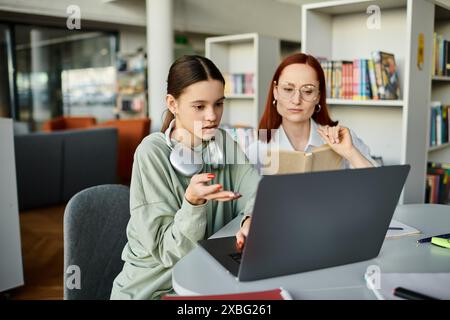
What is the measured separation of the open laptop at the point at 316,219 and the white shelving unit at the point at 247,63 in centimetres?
303

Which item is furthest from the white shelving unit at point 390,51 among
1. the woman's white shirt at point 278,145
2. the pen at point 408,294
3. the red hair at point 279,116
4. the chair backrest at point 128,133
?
the chair backrest at point 128,133

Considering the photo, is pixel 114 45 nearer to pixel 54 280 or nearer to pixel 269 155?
pixel 54 280

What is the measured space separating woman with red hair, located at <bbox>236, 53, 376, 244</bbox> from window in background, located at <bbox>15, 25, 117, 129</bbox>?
16.3 feet

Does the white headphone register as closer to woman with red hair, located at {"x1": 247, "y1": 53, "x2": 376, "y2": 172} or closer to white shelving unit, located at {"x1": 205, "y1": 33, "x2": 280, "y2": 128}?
woman with red hair, located at {"x1": 247, "y1": 53, "x2": 376, "y2": 172}

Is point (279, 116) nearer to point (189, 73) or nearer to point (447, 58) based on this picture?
point (189, 73)

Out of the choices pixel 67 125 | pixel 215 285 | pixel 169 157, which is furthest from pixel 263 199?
pixel 67 125

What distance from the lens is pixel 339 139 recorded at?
49.2 inches

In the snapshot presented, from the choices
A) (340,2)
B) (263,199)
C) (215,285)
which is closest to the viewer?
(263,199)

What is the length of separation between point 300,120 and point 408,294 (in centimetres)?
71

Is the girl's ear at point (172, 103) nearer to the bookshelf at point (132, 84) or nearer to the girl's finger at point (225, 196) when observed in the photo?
the girl's finger at point (225, 196)

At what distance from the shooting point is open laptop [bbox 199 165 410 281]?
61cm

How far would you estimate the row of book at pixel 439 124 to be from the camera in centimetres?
A: 255
